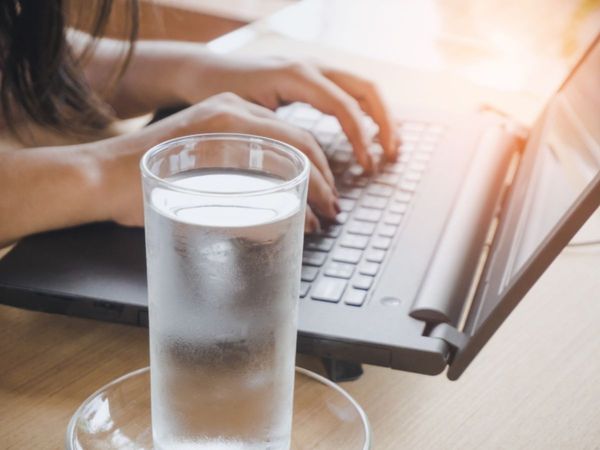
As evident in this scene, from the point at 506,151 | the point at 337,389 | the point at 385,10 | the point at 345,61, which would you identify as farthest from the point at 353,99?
the point at 385,10

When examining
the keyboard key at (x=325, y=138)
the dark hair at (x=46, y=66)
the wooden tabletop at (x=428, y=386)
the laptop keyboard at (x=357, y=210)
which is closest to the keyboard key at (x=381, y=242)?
the laptop keyboard at (x=357, y=210)

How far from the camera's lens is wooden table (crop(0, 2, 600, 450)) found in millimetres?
485

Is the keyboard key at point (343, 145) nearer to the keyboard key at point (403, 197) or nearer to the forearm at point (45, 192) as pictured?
the keyboard key at point (403, 197)

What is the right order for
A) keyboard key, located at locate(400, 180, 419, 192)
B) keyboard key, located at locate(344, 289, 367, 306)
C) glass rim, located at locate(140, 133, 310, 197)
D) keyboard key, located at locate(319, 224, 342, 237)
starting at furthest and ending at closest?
keyboard key, located at locate(400, 180, 419, 192) → keyboard key, located at locate(319, 224, 342, 237) → keyboard key, located at locate(344, 289, 367, 306) → glass rim, located at locate(140, 133, 310, 197)

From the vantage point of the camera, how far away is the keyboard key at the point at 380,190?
74cm

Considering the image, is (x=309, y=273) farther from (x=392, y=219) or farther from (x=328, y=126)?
(x=328, y=126)

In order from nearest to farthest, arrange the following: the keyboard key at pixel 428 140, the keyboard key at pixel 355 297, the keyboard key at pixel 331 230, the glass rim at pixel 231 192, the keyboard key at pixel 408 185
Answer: the glass rim at pixel 231 192, the keyboard key at pixel 355 297, the keyboard key at pixel 331 230, the keyboard key at pixel 408 185, the keyboard key at pixel 428 140

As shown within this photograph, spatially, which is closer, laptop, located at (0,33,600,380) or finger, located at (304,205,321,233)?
laptop, located at (0,33,600,380)

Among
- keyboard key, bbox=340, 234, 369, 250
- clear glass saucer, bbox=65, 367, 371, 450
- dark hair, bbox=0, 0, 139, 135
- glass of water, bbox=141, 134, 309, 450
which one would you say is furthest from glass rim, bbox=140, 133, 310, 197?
dark hair, bbox=0, 0, 139, 135

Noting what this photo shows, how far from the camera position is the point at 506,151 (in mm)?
849

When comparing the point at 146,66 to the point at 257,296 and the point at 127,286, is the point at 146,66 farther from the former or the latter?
the point at 257,296

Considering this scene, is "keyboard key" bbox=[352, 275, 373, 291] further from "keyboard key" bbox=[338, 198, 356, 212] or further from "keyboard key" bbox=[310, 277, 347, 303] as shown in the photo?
"keyboard key" bbox=[338, 198, 356, 212]

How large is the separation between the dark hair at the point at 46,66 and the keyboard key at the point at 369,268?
0.37m

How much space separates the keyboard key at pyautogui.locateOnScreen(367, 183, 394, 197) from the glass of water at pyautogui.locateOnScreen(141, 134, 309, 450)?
37cm
